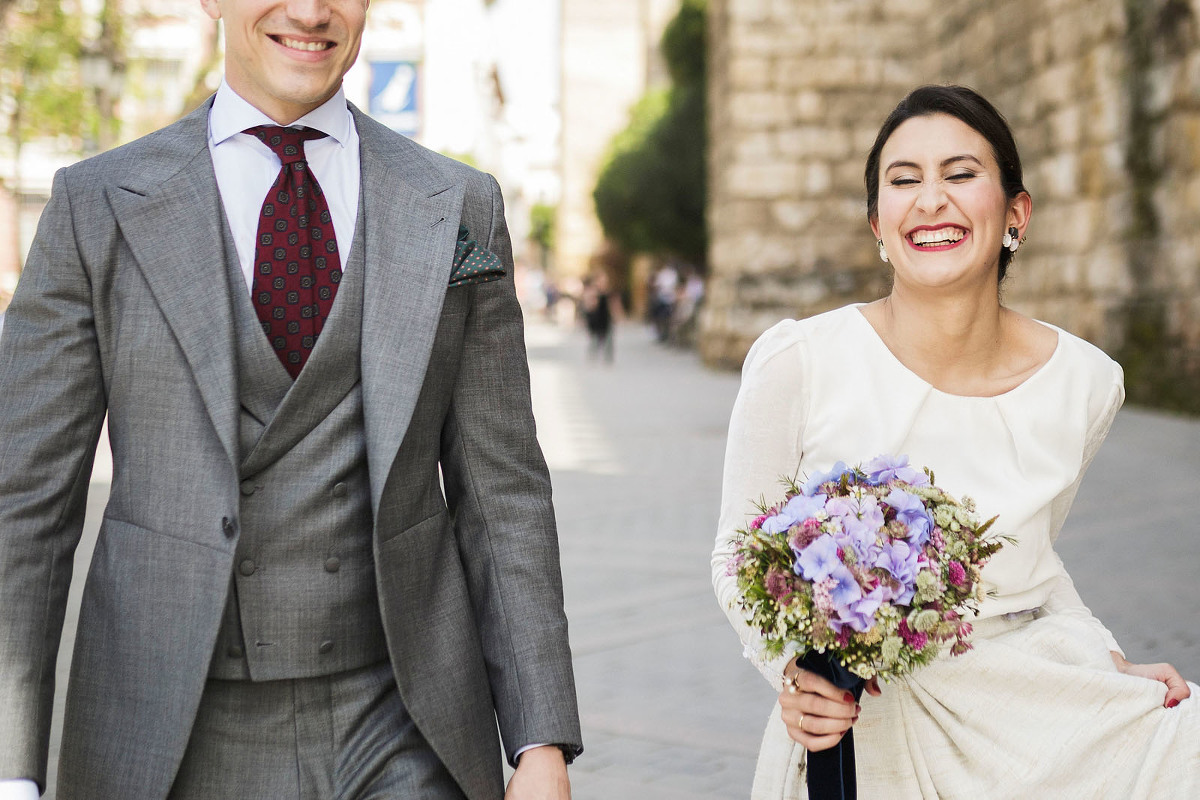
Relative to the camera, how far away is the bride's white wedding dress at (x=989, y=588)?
2.30 metres

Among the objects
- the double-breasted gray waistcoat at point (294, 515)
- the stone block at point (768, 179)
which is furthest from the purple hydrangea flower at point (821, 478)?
the stone block at point (768, 179)

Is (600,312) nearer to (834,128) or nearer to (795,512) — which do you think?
(834,128)

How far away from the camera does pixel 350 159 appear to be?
2141mm

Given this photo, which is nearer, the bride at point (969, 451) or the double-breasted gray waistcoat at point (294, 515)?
the double-breasted gray waistcoat at point (294, 515)

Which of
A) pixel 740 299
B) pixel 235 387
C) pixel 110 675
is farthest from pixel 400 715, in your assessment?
pixel 740 299

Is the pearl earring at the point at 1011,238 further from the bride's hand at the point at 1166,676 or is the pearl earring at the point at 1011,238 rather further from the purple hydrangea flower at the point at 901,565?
the purple hydrangea flower at the point at 901,565

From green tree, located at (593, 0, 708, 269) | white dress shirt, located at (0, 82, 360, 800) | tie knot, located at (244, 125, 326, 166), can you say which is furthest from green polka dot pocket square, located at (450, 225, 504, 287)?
green tree, located at (593, 0, 708, 269)

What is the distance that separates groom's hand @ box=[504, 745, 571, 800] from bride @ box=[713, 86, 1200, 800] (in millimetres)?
375

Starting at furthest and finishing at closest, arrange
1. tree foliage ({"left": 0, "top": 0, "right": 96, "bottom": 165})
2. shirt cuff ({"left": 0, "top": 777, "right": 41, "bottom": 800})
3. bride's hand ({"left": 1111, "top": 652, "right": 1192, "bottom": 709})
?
tree foliage ({"left": 0, "top": 0, "right": 96, "bottom": 165}), bride's hand ({"left": 1111, "top": 652, "right": 1192, "bottom": 709}), shirt cuff ({"left": 0, "top": 777, "right": 41, "bottom": 800})

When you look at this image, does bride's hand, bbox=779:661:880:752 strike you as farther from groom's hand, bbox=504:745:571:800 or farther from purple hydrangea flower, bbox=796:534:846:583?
groom's hand, bbox=504:745:571:800

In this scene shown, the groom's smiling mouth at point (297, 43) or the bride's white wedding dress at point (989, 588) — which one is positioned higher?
the groom's smiling mouth at point (297, 43)

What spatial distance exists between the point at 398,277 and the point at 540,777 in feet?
2.45

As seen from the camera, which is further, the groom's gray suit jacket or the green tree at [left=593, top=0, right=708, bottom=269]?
the green tree at [left=593, top=0, right=708, bottom=269]

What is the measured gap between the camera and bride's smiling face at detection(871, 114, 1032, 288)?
251 cm
